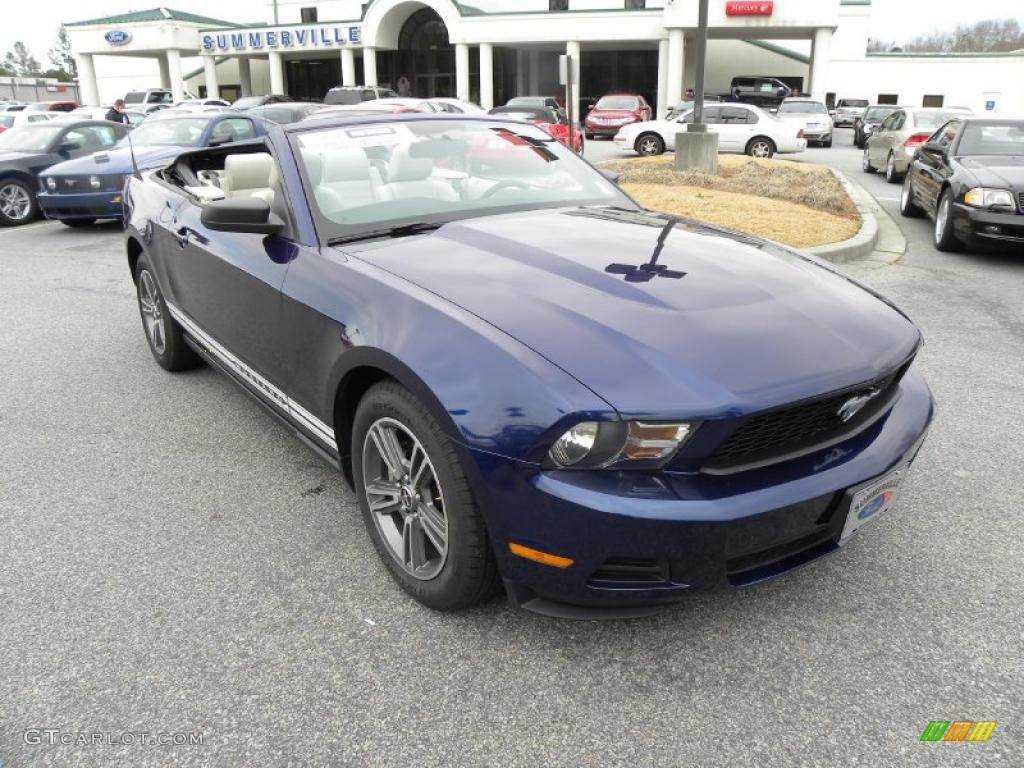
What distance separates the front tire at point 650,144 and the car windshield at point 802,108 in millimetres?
8281

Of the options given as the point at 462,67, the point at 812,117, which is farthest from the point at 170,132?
the point at 462,67

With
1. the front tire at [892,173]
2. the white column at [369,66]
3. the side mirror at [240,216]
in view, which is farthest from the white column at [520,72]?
the side mirror at [240,216]

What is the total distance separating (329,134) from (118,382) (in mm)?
2407

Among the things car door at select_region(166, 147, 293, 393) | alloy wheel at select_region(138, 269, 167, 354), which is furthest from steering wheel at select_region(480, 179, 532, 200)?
alloy wheel at select_region(138, 269, 167, 354)

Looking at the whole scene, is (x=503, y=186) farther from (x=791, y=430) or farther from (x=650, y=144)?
(x=650, y=144)

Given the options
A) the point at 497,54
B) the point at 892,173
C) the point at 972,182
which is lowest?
the point at 892,173

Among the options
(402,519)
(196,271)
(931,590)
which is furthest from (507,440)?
(196,271)

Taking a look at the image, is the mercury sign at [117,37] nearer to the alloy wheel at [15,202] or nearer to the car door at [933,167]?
the alloy wheel at [15,202]

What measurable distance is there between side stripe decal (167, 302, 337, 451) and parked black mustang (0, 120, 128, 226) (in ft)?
30.4

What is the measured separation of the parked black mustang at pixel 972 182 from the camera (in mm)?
7762

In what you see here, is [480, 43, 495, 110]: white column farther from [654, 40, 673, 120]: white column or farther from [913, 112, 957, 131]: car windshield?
[913, 112, 957, 131]: car windshield

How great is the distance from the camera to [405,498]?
2646 millimetres

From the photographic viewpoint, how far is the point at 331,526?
3.23 metres

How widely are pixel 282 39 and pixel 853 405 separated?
4850 cm
